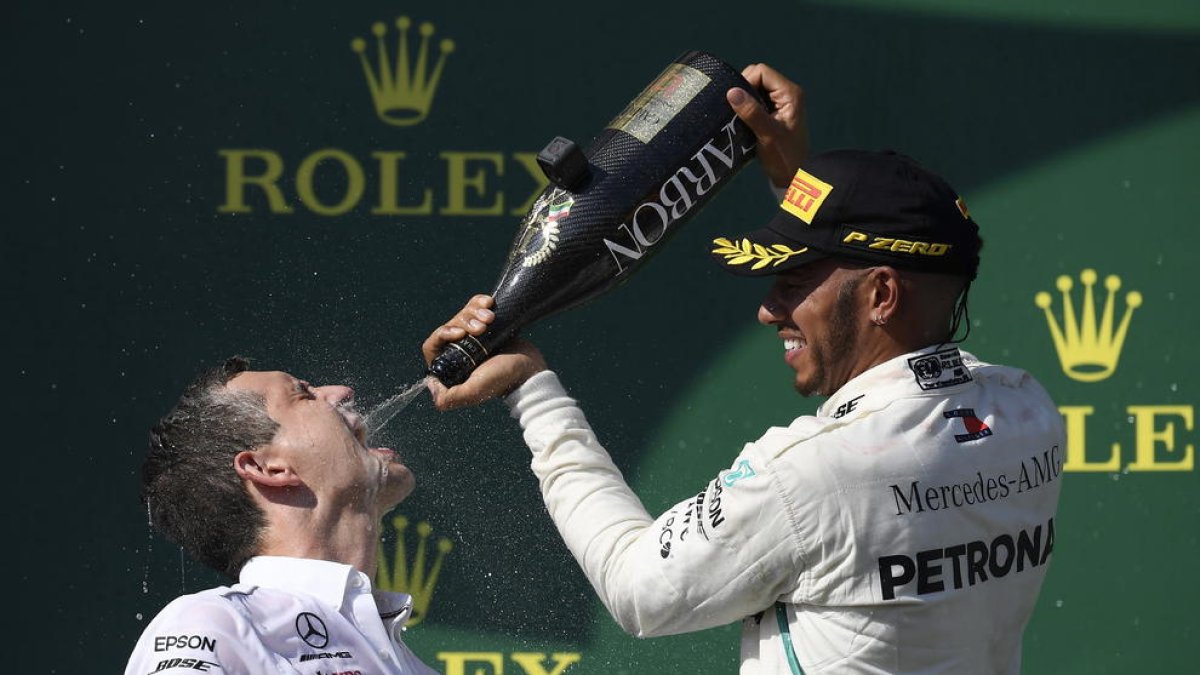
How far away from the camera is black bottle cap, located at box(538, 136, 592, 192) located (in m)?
2.39

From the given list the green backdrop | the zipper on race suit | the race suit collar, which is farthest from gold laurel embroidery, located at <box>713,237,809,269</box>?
the green backdrop

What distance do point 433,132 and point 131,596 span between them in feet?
3.74

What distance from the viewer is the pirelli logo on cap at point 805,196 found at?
81.2 inches

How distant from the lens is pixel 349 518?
234 centimetres

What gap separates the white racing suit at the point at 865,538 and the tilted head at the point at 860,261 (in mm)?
47

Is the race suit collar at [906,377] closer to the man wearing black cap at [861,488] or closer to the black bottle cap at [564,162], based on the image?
the man wearing black cap at [861,488]

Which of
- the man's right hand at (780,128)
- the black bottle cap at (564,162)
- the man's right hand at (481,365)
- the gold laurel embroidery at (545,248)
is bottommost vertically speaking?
the man's right hand at (481,365)

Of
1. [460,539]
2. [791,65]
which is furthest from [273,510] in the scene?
[791,65]

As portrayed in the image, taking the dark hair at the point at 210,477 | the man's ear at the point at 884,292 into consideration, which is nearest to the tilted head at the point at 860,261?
the man's ear at the point at 884,292

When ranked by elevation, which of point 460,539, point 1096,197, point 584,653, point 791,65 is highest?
point 791,65

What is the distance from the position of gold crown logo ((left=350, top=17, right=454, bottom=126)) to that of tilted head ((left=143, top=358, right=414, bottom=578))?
4.09 feet

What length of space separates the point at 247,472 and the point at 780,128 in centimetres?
94

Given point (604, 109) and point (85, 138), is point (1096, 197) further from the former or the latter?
point (85, 138)

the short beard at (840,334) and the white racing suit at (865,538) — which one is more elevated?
the short beard at (840,334)
